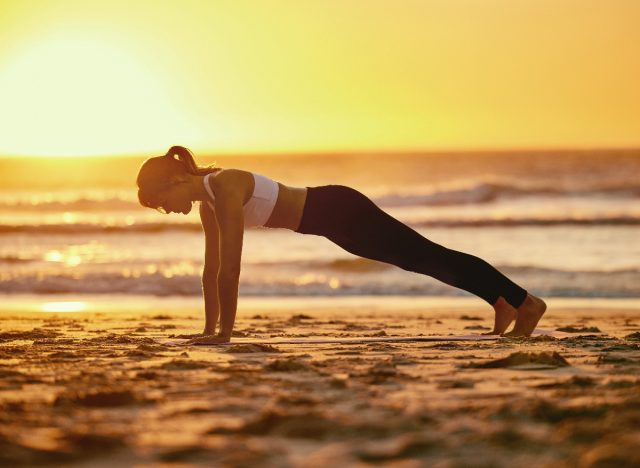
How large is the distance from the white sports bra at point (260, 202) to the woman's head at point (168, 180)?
15 cm

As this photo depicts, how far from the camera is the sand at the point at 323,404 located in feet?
8.75

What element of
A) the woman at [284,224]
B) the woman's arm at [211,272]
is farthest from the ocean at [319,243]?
the woman's arm at [211,272]

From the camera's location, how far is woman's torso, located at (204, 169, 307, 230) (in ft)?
17.4

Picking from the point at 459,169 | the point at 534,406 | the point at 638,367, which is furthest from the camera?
the point at 459,169

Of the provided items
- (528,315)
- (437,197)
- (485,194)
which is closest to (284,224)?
(528,315)

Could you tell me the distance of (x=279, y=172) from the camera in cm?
5334

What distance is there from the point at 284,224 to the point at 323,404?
228 cm

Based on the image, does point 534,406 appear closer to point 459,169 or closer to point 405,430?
point 405,430

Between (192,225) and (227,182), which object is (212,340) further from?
(192,225)

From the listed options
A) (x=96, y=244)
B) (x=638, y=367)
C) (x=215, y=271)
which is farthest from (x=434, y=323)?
(x=96, y=244)

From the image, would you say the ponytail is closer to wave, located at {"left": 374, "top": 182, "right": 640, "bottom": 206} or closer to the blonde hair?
the blonde hair

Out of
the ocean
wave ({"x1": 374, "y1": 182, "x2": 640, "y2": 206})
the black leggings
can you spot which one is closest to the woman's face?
the black leggings

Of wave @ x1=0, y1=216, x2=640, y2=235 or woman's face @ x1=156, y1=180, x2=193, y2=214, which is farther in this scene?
wave @ x1=0, y1=216, x2=640, y2=235

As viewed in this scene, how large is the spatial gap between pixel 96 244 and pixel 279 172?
3542cm
